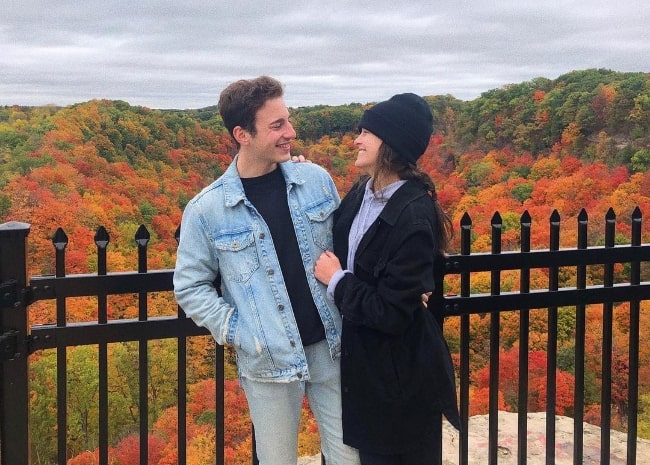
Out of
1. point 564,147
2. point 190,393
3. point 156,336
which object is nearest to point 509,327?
point 190,393

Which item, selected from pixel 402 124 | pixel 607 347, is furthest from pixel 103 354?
pixel 607 347

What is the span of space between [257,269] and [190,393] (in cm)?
2312

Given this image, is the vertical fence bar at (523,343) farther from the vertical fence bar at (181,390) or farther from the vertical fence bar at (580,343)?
the vertical fence bar at (181,390)

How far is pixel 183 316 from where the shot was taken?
9.04ft

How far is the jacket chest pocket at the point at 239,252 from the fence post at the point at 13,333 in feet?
2.79

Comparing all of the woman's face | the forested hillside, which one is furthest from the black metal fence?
the forested hillside

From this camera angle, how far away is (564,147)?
37.2 m

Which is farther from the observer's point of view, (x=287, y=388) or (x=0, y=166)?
(x=0, y=166)

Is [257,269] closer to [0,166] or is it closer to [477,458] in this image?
[477,458]

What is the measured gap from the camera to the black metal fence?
2582mm

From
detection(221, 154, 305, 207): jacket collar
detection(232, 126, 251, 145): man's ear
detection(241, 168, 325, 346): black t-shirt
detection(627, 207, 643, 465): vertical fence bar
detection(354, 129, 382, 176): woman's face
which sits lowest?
detection(627, 207, 643, 465): vertical fence bar

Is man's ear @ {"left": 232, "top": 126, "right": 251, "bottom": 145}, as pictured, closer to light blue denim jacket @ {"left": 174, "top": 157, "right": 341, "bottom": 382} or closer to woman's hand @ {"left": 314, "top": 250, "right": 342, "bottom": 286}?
light blue denim jacket @ {"left": 174, "top": 157, "right": 341, "bottom": 382}

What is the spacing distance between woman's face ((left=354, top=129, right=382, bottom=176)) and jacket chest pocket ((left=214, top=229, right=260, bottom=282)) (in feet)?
1.45

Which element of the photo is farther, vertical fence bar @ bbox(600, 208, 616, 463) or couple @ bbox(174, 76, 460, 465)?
vertical fence bar @ bbox(600, 208, 616, 463)
